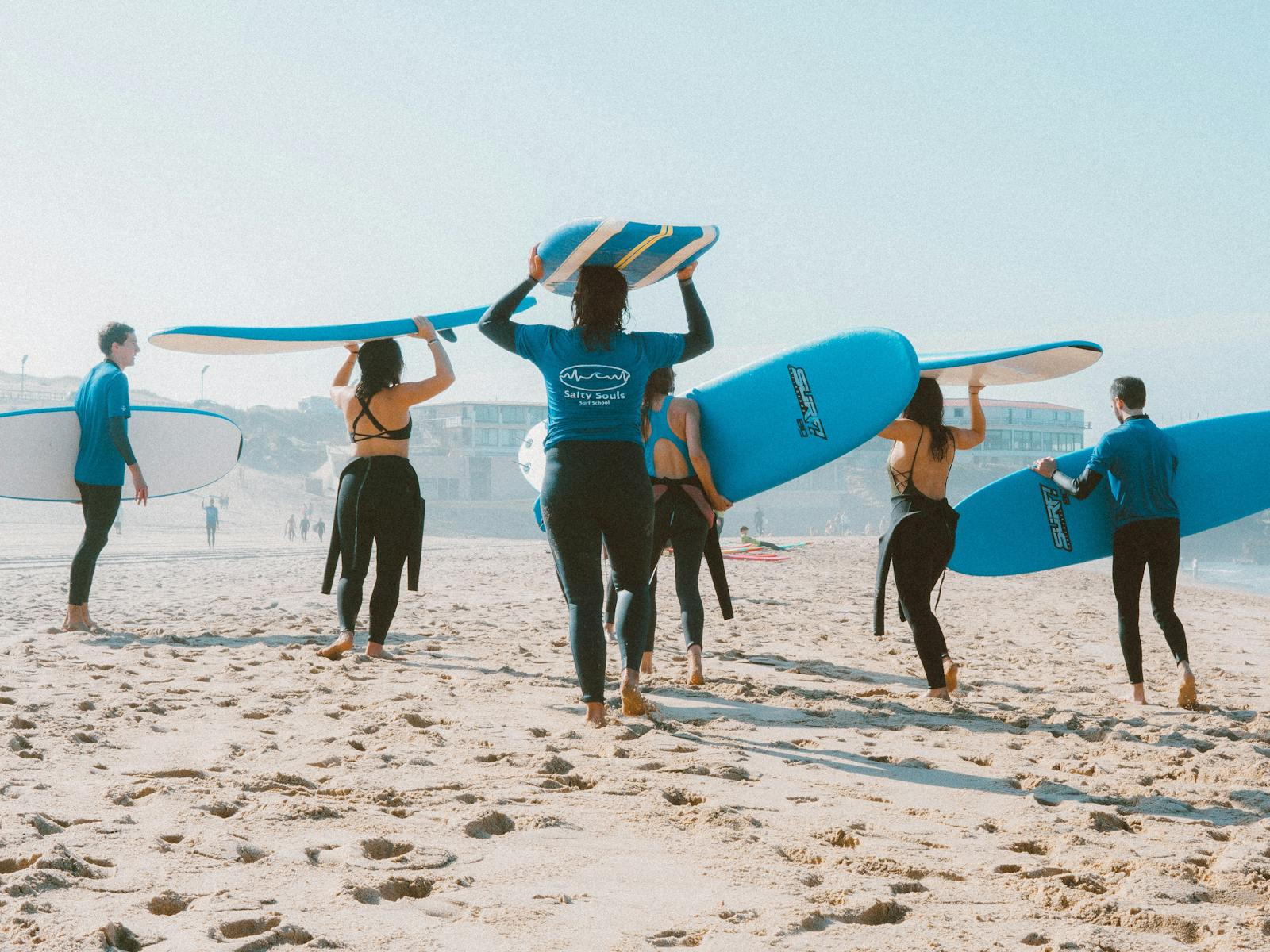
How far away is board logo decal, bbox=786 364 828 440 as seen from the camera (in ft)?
15.6

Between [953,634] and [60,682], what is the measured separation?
5530 mm

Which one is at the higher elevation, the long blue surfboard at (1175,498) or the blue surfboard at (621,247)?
the blue surfboard at (621,247)

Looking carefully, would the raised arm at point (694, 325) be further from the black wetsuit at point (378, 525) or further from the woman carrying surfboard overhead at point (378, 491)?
the black wetsuit at point (378, 525)

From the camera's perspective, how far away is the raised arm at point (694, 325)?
11.3 ft

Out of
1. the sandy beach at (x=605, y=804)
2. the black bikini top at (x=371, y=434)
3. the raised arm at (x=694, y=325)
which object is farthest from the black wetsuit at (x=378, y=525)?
the raised arm at (x=694, y=325)

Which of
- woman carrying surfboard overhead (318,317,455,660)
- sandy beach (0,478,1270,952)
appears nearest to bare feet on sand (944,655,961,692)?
sandy beach (0,478,1270,952)

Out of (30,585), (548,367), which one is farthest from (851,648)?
(30,585)

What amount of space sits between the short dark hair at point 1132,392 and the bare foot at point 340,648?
3532mm

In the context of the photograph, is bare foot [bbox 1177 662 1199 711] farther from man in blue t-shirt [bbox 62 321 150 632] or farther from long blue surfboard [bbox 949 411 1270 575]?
man in blue t-shirt [bbox 62 321 150 632]

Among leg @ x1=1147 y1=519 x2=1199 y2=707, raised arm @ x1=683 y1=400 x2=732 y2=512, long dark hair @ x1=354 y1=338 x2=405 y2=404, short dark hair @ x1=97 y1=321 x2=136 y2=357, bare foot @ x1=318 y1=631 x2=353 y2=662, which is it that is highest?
short dark hair @ x1=97 y1=321 x2=136 y2=357

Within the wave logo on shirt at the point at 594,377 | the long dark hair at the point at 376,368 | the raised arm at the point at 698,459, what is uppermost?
the long dark hair at the point at 376,368

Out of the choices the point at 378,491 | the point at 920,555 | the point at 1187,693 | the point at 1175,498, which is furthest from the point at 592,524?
the point at 1175,498

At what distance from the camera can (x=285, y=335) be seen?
5355 mm

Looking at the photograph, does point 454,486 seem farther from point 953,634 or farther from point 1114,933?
point 1114,933
